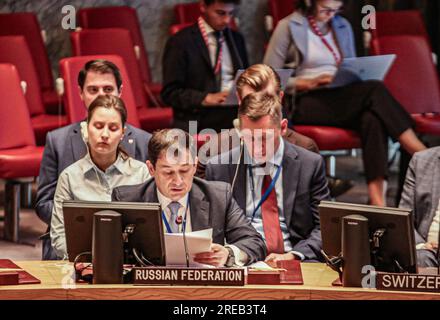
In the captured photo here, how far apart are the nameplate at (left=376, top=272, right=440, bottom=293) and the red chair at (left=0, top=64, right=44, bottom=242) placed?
2606 mm

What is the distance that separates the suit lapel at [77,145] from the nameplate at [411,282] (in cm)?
165

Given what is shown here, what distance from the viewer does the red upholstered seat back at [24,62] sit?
6.26 m

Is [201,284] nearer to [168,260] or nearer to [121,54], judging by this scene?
[168,260]

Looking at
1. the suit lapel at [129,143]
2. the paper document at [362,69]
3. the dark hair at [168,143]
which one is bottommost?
the suit lapel at [129,143]

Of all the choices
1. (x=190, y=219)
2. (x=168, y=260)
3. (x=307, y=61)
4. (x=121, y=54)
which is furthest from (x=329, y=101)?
(x=168, y=260)

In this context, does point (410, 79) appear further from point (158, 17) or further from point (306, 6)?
point (158, 17)

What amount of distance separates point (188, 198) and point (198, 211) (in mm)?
57

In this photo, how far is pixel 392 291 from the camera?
3.31 metres

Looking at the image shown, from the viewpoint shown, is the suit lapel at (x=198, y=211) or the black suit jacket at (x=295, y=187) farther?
the black suit jacket at (x=295, y=187)

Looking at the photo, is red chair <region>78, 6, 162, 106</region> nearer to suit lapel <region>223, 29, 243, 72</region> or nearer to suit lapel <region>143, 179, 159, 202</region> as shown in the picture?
suit lapel <region>223, 29, 243, 72</region>

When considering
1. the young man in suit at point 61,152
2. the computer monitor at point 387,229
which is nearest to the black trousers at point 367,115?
the young man in suit at point 61,152

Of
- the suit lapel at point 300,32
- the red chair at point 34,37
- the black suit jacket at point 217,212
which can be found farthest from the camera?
the red chair at point 34,37

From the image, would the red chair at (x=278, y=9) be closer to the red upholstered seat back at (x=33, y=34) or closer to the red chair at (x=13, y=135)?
the red upholstered seat back at (x=33, y=34)
